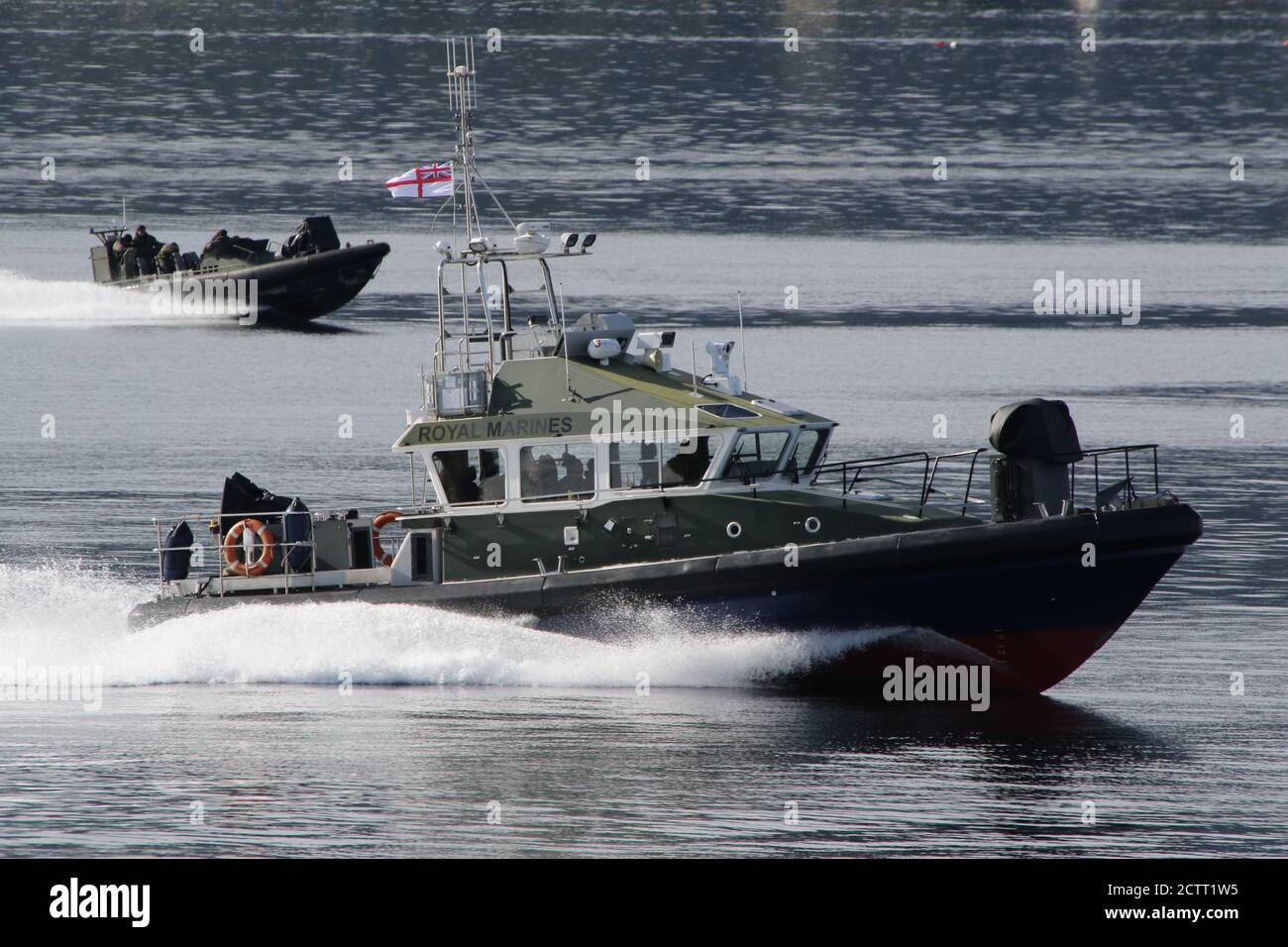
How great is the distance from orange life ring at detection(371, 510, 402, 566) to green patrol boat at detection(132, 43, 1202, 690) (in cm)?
3

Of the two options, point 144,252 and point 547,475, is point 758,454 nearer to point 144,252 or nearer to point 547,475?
point 547,475

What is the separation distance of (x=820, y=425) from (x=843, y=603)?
1773mm

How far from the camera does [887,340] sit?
42.1 meters

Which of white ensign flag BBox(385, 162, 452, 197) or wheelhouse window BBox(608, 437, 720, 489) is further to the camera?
white ensign flag BBox(385, 162, 452, 197)

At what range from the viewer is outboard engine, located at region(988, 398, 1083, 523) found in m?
17.6

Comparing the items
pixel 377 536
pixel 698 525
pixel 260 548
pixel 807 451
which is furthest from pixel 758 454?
pixel 260 548

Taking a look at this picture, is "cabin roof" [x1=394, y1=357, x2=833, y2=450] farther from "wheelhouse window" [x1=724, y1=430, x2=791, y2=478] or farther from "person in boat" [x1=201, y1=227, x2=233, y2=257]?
"person in boat" [x1=201, y1=227, x2=233, y2=257]

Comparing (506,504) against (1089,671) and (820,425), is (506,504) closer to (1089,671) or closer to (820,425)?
(820,425)

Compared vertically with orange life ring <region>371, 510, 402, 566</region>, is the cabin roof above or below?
above

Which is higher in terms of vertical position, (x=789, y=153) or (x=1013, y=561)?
(x=789, y=153)

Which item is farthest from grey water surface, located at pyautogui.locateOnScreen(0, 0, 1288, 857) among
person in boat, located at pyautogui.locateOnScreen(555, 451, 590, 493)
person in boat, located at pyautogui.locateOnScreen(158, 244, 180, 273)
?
person in boat, located at pyautogui.locateOnScreen(555, 451, 590, 493)

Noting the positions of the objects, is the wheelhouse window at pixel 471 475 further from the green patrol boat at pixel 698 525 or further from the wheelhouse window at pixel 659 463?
the wheelhouse window at pixel 659 463

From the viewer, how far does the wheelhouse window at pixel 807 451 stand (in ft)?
60.7
